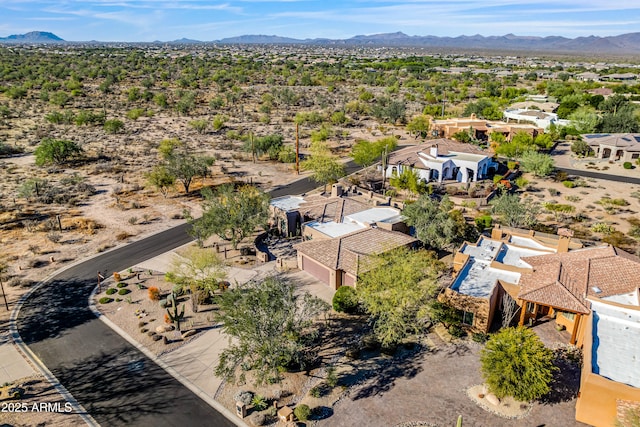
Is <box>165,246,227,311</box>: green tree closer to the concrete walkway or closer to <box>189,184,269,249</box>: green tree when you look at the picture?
<box>189,184,269,249</box>: green tree

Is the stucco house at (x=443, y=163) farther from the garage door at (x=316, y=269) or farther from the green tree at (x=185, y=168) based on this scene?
the garage door at (x=316, y=269)

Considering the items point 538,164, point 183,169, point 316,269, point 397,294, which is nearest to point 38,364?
point 316,269

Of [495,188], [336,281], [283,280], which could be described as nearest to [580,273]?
[336,281]

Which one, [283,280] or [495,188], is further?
[495,188]

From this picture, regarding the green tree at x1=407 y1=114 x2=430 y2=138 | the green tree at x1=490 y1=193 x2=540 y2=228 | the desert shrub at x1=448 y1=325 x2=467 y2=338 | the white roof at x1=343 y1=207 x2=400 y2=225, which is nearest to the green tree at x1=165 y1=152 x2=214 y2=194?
the white roof at x1=343 y1=207 x2=400 y2=225

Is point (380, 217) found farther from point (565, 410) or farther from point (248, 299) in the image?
point (565, 410)

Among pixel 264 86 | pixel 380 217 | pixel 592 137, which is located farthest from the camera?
pixel 264 86
